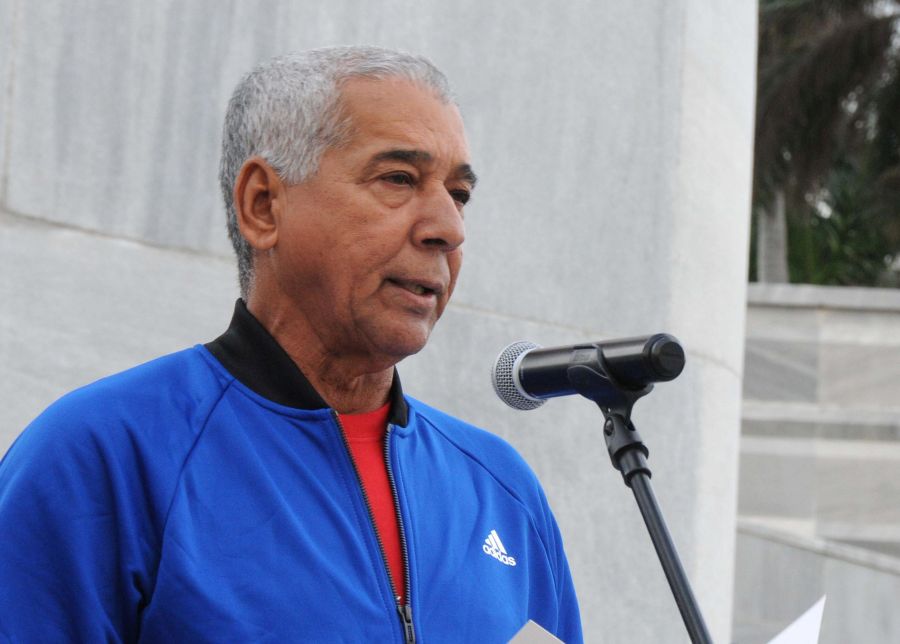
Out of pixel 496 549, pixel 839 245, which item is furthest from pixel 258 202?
pixel 839 245

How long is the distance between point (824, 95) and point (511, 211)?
49.6ft

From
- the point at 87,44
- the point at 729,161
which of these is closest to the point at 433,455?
the point at 87,44

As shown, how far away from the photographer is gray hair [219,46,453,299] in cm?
217

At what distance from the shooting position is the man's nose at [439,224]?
213cm

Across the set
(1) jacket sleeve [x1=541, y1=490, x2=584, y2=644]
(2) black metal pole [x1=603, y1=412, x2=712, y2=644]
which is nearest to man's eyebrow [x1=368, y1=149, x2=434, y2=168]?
(2) black metal pole [x1=603, y1=412, x2=712, y2=644]

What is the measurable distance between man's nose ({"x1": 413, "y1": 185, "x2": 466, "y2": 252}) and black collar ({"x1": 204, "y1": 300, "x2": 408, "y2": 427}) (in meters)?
0.29

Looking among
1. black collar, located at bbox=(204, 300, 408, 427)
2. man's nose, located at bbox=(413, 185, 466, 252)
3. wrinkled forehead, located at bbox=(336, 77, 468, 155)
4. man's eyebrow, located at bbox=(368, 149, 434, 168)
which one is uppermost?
wrinkled forehead, located at bbox=(336, 77, 468, 155)

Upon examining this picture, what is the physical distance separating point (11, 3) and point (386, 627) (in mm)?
2038

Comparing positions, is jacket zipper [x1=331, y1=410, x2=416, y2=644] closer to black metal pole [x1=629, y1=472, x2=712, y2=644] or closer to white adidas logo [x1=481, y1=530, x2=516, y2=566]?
white adidas logo [x1=481, y1=530, x2=516, y2=566]

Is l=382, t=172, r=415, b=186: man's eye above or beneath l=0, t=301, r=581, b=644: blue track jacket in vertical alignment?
above

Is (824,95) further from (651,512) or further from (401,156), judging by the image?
(651,512)

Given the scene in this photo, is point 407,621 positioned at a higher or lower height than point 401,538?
lower

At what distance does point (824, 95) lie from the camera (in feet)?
60.2

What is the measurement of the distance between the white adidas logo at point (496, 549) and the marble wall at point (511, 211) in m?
1.46
